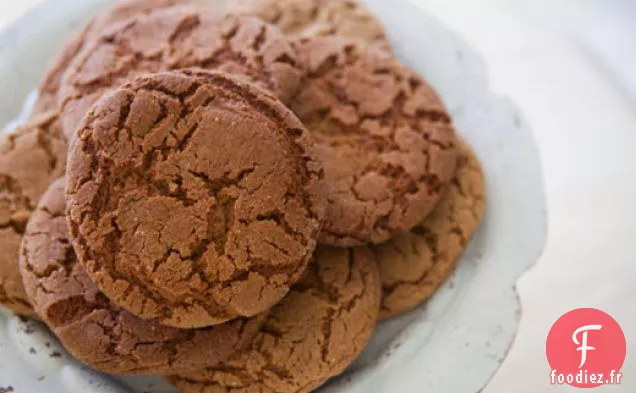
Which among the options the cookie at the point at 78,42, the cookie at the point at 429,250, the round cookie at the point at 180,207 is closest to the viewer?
the round cookie at the point at 180,207

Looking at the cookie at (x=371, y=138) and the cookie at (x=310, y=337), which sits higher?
the cookie at (x=371, y=138)

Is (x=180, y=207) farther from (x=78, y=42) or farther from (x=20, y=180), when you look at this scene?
(x=78, y=42)

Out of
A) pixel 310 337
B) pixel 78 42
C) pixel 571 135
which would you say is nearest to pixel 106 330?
pixel 310 337

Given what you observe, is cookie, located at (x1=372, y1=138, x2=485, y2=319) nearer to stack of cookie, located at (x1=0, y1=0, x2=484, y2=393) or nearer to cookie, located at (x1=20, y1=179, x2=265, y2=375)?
stack of cookie, located at (x1=0, y1=0, x2=484, y2=393)

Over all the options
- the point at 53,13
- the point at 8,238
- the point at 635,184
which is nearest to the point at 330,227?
the point at 8,238

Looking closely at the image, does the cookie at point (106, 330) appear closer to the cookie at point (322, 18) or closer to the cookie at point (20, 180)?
the cookie at point (20, 180)

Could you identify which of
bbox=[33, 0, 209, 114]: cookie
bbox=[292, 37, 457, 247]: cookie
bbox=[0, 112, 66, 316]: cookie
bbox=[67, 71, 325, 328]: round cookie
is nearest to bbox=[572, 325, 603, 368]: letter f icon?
bbox=[292, 37, 457, 247]: cookie

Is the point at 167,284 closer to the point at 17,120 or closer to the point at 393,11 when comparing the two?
the point at 17,120

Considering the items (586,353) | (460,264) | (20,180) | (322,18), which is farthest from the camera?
(322,18)

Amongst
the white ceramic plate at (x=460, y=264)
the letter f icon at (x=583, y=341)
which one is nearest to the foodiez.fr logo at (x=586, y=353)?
the letter f icon at (x=583, y=341)
